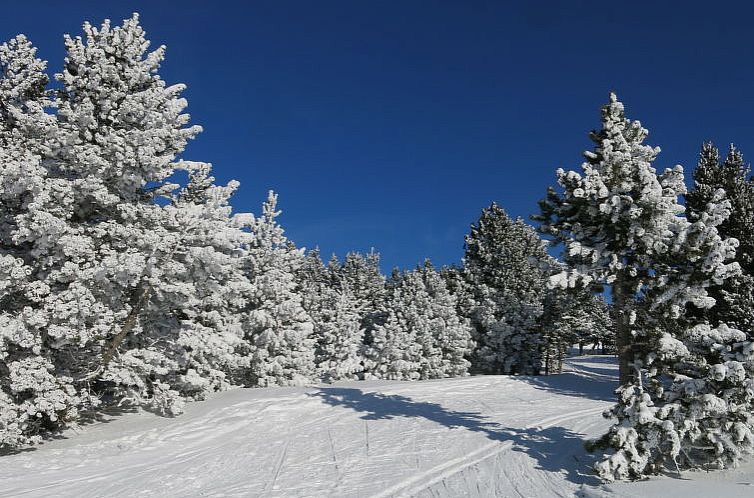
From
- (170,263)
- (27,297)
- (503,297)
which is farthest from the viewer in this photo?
(503,297)

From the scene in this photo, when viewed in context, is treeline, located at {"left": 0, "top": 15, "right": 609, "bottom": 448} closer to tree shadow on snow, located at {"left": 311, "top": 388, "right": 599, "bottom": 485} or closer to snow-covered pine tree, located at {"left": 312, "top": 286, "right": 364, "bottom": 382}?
tree shadow on snow, located at {"left": 311, "top": 388, "right": 599, "bottom": 485}

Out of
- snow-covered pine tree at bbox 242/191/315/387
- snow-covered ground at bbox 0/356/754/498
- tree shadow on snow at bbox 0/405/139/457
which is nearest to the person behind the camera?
snow-covered ground at bbox 0/356/754/498

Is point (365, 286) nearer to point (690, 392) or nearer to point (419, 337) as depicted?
point (419, 337)

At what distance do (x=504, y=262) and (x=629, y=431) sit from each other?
39133 millimetres

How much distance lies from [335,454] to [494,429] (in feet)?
16.8

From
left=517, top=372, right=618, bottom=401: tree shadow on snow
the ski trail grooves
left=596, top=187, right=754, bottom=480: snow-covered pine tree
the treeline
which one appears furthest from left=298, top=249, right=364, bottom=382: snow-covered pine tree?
left=596, top=187, right=754, bottom=480: snow-covered pine tree

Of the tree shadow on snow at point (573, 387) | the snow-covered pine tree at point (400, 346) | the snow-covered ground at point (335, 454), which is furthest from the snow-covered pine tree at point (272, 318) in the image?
the tree shadow on snow at point (573, 387)

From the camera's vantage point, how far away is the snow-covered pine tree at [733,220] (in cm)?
2017

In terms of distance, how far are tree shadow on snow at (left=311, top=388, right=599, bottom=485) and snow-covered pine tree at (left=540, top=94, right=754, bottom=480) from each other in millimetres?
978

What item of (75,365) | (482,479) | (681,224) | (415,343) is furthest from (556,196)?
(415,343)

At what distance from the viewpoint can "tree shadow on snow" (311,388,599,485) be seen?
10.9m

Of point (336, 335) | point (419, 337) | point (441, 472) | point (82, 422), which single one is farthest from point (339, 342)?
point (441, 472)

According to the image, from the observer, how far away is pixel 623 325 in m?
12.4

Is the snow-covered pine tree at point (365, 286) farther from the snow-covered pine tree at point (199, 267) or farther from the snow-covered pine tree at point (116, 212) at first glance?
the snow-covered pine tree at point (116, 212)
